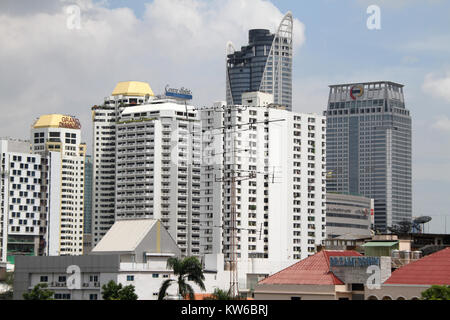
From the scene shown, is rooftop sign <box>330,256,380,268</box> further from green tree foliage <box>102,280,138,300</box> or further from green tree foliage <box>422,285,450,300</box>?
green tree foliage <box>102,280,138,300</box>

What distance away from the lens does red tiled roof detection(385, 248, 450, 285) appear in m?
83.2

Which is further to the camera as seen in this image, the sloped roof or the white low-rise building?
the sloped roof

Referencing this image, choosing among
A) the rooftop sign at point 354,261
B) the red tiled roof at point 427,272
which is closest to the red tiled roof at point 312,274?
the rooftop sign at point 354,261

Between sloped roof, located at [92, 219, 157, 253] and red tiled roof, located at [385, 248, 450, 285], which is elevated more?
sloped roof, located at [92, 219, 157, 253]

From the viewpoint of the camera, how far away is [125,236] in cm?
16625

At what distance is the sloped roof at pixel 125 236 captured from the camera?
162m

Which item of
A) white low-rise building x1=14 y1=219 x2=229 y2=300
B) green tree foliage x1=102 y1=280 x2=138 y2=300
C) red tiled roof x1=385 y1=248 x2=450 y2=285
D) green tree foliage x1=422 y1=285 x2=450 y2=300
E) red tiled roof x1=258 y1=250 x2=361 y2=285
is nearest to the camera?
green tree foliage x1=422 y1=285 x2=450 y2=300

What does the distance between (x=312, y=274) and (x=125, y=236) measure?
7872cm

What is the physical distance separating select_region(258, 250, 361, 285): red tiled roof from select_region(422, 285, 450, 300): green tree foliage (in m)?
15.9

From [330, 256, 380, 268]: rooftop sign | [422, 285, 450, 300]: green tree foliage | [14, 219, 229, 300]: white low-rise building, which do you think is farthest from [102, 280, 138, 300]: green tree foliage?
[422, 285, 450, 300]: green tree foliage

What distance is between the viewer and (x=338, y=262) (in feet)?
299
